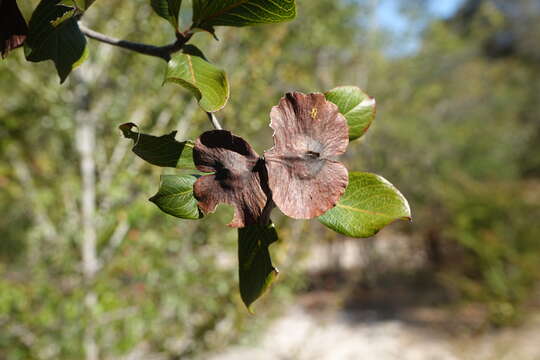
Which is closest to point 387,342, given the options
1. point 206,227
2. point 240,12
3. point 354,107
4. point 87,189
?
point 206,227

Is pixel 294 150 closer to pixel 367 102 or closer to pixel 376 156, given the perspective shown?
pixel 367 102

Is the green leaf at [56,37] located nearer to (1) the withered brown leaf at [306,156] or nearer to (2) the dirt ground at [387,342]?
(1) the withered brown leaf at [306,156]

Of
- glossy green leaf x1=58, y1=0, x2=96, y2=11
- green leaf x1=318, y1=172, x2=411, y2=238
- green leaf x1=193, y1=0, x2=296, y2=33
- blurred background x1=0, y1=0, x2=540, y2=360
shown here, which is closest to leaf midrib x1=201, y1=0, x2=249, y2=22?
green leaf x1=193, y1=0, x2=296, y2=33

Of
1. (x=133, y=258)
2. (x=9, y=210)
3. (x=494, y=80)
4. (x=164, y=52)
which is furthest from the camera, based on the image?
(x=494, y=80)

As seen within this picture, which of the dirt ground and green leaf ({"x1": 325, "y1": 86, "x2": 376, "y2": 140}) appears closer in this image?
green leaf ({"x1": 325, "y1": 86, "x2": 376, "y2": 140})

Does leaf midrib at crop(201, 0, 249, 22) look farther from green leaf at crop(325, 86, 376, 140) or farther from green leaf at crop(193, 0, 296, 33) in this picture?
green leaf at crop(325, 86, 376, 140)

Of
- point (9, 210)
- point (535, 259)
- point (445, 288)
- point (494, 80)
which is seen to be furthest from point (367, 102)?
point (494, 80)

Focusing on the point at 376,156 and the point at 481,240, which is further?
the point at 376,156
